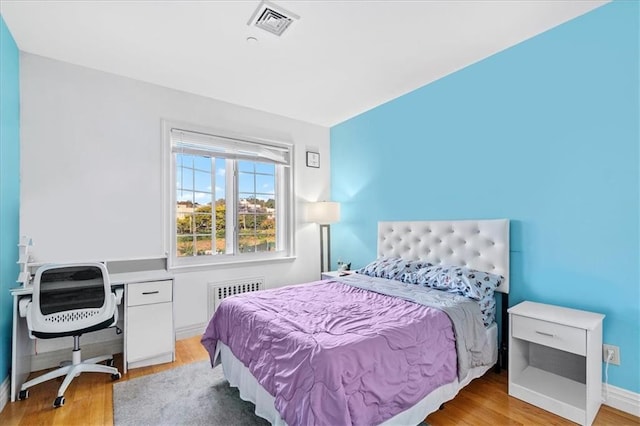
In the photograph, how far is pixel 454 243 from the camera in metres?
2.84

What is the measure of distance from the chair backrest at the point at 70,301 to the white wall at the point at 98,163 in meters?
0.65

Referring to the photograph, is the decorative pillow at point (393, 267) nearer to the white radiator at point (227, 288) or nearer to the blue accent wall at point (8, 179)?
the white radiator at point (227, 288)

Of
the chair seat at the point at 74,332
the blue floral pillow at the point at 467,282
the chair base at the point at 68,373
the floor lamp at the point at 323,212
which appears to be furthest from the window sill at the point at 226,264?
the blue floral pillow at the point at 467,282

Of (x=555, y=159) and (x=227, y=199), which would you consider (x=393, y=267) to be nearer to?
(x=555, y=159)

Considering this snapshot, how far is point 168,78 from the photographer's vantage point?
302cm

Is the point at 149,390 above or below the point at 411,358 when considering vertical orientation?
below

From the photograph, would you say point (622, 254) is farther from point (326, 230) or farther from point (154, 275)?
point (154, 275)

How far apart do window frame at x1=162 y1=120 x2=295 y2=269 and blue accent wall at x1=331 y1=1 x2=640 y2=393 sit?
1.62 meters

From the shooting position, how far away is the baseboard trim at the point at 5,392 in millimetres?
2053

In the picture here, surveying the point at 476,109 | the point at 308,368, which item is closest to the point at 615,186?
the point at 476,109

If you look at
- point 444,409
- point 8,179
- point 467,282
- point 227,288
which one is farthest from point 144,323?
point 467,282

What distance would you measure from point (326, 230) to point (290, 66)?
2.34 m

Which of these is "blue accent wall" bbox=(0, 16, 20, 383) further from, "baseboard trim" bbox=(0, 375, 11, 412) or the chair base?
the chair base

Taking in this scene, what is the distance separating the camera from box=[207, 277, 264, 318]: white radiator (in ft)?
11.4
